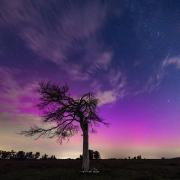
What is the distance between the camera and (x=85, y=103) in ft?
113

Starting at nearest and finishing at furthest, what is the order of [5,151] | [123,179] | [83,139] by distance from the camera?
1. [123,179]
2. [83,139]
3. [5,151]

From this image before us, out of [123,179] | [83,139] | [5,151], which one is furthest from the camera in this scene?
[5,151]

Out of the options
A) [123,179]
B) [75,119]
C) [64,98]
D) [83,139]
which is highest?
[64,98]

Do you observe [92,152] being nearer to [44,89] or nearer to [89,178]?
[44,89]

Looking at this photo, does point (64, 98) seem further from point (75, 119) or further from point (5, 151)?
point (5, 151)

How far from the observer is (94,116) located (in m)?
34.6

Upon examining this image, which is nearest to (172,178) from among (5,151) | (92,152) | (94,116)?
(94,116)

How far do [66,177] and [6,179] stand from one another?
5.85 meters

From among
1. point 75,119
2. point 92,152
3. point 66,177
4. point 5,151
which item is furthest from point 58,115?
point 5,151

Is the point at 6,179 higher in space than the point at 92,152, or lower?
lower

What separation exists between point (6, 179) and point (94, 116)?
45.8 feet

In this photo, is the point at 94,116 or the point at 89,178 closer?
the point at 89,178

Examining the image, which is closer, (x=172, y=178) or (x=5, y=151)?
(x=172, y=178)

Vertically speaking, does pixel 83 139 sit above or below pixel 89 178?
above
